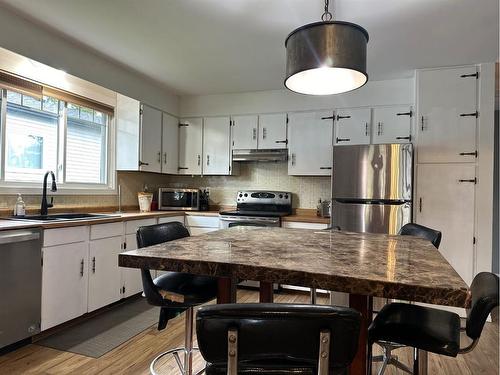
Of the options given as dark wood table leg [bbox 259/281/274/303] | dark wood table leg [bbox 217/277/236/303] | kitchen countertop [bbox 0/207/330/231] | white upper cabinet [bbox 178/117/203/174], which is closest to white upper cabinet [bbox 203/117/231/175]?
white upper cabinet [bbox 178/117/203/174]

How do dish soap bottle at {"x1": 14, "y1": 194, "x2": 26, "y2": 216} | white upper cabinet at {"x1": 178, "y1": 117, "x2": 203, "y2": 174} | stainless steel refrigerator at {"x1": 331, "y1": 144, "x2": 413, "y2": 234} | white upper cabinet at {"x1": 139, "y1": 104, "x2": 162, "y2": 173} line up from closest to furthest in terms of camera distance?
dish soap bottle at {"x1": 14, "y1": 194, "x2": 26, "y2": 216}, stainless steel refrigerator at {"x1": 331, "y1": 144, "x2": 413, "y2": 234}, white upper cabinet at {"x1": 139, "y1": 104, "x2": 162, "y2": 173}, white upper cabinet at {"x1": 178, "y1": 117, "x2": 203, "y2": 174}

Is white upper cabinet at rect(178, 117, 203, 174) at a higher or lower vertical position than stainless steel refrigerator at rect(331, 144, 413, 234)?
higher

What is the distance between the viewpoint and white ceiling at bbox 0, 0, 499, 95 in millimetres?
2252

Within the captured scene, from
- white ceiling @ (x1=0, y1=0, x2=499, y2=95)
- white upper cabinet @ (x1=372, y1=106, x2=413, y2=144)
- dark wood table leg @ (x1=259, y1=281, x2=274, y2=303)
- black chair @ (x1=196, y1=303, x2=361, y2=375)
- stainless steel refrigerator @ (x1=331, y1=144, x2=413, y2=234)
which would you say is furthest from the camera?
white upper cabinet @ (x1=372, y1=106, x2=413, y2=144)

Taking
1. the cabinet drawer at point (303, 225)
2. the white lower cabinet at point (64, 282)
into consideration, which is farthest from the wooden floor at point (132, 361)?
the cabinet drawer at point (303, 225)

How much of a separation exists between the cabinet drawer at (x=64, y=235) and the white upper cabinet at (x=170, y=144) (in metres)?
1.59

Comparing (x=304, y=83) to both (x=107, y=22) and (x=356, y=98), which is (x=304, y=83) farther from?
(x=356, y=98)

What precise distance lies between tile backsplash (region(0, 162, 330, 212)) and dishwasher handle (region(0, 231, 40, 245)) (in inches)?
52.7

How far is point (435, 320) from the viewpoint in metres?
1.41

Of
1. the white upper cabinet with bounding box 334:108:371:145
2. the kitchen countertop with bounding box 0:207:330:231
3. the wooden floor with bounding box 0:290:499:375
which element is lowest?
the wooden floor with bounding box 0:290:499:375

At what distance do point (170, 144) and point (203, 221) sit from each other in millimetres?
1115

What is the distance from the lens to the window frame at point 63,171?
2754 mm

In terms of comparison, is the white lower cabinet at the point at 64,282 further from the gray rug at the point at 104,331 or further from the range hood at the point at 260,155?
the range hood at the point at 260,155

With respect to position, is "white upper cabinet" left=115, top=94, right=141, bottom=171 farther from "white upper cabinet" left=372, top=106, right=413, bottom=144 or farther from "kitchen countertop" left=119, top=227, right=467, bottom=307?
"white upper cabinet" left=372, top=106, right=413, bottom=144
